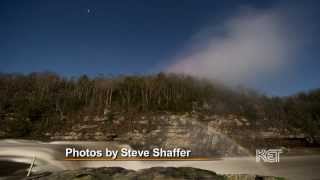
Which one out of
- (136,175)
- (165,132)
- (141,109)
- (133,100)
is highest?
(133,100)

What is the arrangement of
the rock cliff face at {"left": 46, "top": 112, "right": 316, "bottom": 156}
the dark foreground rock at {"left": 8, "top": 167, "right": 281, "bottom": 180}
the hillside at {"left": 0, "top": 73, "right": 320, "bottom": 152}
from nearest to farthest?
1. the dark foreground rock at {"left": 8, "top": 167, "right": 281, "bottom": 180}
2. the rock cliff face at {"left": 46, "top": 112, "right": 316, "bottom": 156}
3. the hillside at {"left": 0, "top": 73, "right": 320, "bottom": 152}

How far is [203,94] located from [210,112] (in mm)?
2936

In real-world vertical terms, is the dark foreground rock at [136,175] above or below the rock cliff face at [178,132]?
below

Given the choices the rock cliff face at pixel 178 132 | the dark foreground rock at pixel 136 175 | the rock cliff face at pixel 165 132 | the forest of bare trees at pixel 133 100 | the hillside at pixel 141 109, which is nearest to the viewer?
the dark foreground rock at pixel 136 175

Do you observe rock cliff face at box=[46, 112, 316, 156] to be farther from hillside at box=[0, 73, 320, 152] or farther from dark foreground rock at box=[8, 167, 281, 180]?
dark foreground rock at box=[8, 167, 281, 180]

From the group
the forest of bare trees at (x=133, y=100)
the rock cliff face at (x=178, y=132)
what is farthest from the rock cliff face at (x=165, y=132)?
the forest of bare trees at (x=133, y=100)

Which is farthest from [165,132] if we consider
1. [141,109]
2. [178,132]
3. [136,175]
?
[136,175]

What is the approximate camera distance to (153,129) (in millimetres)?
29578

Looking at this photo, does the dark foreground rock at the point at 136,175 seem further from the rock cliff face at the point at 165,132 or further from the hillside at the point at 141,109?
the hillside at the point at 141,109

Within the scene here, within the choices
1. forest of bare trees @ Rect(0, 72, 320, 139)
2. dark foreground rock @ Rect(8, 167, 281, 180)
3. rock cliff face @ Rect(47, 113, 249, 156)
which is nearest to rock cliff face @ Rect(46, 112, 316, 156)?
rock cliff face @ Rect(47, 113, 249, 156)

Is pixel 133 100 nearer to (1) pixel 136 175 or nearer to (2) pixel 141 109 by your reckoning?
(2) pixel 141 109

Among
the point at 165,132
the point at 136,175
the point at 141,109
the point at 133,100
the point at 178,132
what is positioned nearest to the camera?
the point at 136,175

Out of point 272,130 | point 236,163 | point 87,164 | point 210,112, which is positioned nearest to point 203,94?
point 210,112

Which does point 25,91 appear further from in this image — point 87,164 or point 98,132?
point 87,164
